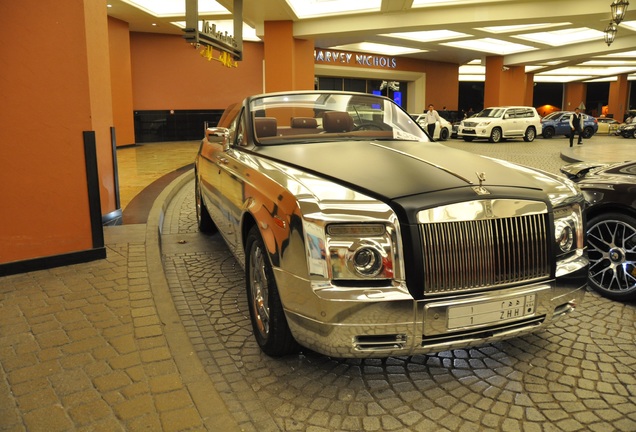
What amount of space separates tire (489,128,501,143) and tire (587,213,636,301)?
20993 mm

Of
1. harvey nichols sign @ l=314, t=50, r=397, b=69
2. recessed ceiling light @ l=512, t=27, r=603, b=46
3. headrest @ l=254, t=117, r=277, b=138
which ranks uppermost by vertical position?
recessed ceiling light @ l=512, t=27, r=603, b=46

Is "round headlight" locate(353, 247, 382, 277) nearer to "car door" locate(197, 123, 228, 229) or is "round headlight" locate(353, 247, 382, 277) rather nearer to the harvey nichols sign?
"car door" locate(197, 123, 228, 229)

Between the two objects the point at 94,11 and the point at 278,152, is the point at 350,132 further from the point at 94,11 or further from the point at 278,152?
the point at 94,11

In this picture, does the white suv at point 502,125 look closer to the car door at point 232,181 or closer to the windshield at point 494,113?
the windshield at point 494,113

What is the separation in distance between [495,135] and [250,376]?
77.0ft

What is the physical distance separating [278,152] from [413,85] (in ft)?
104

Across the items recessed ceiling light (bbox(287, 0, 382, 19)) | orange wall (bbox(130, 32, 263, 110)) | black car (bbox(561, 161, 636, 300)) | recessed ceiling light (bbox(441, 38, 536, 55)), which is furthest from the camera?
recessed ceiling light (bbox(441, 38, 536, 55))

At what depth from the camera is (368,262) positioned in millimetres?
2656

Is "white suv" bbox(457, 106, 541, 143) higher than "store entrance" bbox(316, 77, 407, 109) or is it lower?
lower

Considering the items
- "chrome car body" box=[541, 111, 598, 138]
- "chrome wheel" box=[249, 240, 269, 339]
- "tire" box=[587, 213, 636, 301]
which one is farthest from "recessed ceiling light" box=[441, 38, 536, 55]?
"chrome wheel" box=[249, 240, 269, 339]

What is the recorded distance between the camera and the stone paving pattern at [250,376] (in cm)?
A: 255

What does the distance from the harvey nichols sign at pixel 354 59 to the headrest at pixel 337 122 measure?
24584 mm

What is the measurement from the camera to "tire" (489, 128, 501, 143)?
79.5 feet

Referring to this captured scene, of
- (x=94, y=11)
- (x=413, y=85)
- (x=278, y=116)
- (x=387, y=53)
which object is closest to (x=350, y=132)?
(x=278, y=116)
